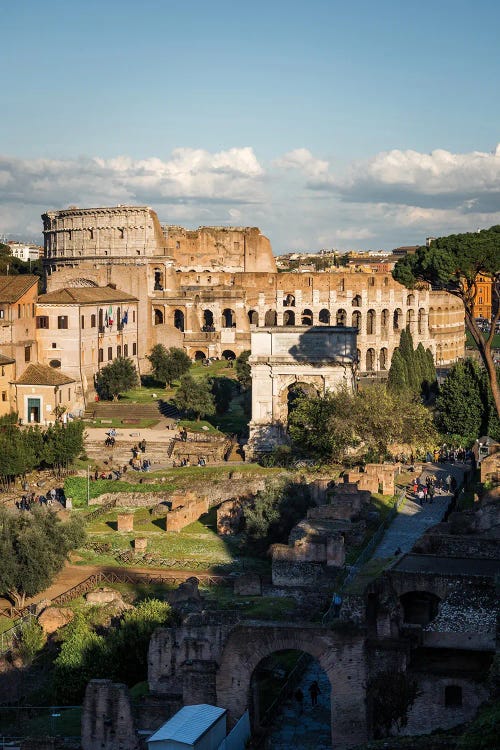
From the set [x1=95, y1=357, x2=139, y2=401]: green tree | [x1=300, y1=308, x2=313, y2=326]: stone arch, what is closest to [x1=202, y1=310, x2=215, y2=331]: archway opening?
[x1=300, y1=308, x2=313, y2=326]: stone arch

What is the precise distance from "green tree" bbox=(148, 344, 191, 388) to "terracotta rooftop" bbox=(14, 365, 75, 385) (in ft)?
22.4

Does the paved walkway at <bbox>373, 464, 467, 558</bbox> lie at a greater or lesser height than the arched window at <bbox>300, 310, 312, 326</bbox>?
lesser

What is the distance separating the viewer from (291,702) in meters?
19.4

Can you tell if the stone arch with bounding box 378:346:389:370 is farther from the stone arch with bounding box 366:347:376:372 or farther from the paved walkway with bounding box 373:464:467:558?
the paved walkway with bounding box 373:464:467:558

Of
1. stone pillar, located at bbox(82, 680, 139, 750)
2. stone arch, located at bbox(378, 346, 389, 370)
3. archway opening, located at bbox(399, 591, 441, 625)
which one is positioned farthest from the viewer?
stone arch, located at bbox(378, 346, 389, 370)

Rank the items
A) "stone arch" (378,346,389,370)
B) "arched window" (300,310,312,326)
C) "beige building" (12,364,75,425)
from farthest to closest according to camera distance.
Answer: "arched window" (300,310,312,326) → "stone arch" (378,346,389,370) → "beige building" (12,364,75,425)

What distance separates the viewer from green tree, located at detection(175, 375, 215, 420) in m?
49.1

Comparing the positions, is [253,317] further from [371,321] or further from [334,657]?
[334,657]

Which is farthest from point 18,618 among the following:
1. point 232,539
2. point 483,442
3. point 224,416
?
point 224,416

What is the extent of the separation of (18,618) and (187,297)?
51.4 meters

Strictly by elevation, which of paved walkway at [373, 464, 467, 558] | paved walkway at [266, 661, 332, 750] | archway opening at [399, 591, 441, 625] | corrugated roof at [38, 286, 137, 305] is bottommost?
paved walkway at [266, 661, 332, 750]

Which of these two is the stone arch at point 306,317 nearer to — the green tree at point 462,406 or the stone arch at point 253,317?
the stone arch at point 253,317

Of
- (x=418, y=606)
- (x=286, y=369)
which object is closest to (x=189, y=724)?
(x=418, y=606)

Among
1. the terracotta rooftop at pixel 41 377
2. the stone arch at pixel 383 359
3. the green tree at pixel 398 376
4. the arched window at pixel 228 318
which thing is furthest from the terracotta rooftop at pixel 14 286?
the stone arch at pixel 383 359
